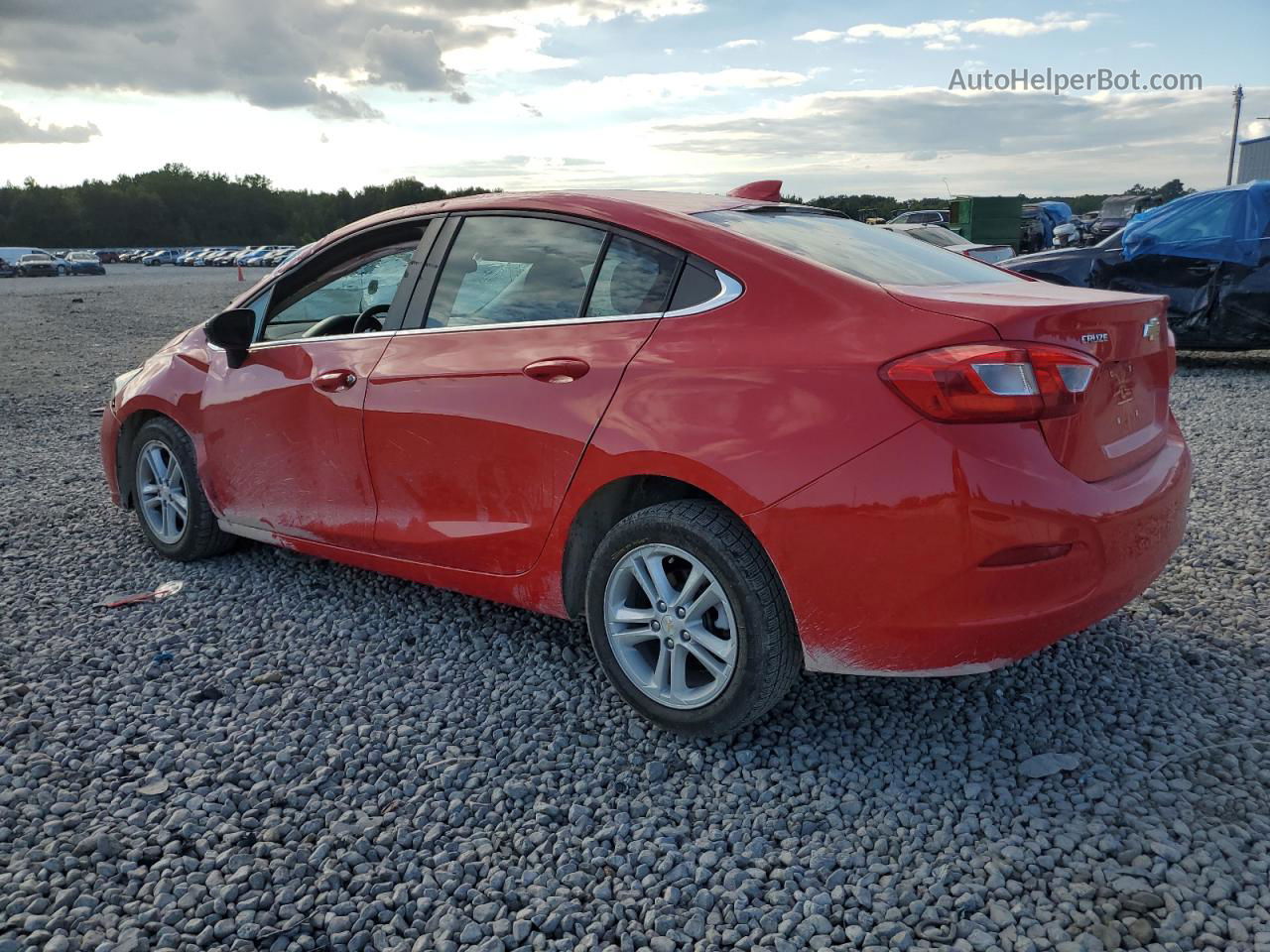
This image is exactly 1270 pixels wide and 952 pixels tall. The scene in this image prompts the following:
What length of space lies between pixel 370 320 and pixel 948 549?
8.22 ft

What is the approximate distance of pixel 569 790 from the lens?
2.84m

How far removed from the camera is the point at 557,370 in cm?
315

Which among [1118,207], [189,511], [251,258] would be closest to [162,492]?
Answer: [189,511]

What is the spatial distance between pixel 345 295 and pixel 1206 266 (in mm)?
8695

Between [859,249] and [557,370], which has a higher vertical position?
[859,249]

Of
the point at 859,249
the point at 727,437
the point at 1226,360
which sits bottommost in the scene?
the point at 1226,360

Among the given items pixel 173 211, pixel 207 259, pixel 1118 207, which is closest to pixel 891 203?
pixel 1118 207

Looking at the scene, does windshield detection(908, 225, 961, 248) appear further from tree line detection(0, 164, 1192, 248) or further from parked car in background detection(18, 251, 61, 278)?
tree line detection(0, 164, 1192, 248)

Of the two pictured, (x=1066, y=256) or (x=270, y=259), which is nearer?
(x=1066, y=256)

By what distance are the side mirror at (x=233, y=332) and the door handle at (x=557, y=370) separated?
1.73 meters

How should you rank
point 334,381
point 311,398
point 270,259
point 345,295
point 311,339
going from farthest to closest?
point 270,259 → point 345,295 → point 311,339 → point 311,398 → point 334,381

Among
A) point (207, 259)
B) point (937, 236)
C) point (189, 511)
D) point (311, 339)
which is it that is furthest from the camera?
point (207, 259)

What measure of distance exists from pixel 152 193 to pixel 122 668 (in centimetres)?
12607

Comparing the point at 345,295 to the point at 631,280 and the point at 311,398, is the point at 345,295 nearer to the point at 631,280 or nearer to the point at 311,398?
the point at 311,398
